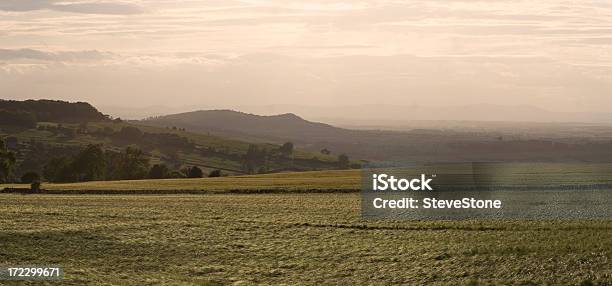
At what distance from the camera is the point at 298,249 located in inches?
1398

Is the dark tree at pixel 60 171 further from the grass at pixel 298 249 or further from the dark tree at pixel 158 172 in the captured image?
the grass at pixel 298 249

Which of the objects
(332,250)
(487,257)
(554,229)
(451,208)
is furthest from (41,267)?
(451,208)

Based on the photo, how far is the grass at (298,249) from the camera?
29547mm

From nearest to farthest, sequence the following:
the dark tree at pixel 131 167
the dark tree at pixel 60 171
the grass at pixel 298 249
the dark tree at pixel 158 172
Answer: the grass at pixel 298 249 → the dark tree at pixel 158 172 → the dark tree at pixel 60 171 → the dark tree at pixel 131 167

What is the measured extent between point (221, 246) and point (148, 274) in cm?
693

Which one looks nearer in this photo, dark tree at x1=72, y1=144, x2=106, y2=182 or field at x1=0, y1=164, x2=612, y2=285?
field at x1=0, y1=164, x2=612, y2=285

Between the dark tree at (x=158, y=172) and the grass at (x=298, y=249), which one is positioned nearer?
the grass at (x=298, y=249)

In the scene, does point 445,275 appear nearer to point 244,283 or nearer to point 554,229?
point 244,283

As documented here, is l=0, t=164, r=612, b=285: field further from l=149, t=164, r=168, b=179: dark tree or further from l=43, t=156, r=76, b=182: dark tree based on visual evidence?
l=43, t=156, r=76, b=182: dark tree

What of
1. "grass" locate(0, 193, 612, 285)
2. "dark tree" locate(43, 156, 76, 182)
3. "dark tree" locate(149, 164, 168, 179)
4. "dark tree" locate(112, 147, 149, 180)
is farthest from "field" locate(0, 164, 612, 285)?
"dark tree" locate(112, 147, 149, 180)

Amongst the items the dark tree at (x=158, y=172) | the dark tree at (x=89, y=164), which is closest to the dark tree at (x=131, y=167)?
the dark tree at (x=158, y=172)

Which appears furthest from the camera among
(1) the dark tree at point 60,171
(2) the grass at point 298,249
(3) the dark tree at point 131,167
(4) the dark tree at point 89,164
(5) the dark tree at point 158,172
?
(3) the dark tree at point 131,167

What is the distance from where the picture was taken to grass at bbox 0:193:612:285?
2955 cm

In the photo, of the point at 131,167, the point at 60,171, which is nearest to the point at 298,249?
the point at 60,171
